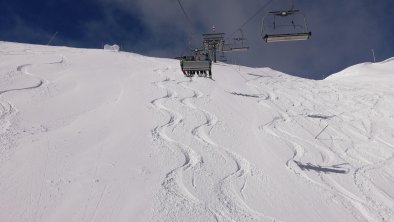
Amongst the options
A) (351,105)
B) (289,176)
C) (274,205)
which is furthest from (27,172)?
(351,105)

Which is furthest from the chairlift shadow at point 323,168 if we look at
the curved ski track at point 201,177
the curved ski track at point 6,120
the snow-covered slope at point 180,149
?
the curved ski track at point 6,120

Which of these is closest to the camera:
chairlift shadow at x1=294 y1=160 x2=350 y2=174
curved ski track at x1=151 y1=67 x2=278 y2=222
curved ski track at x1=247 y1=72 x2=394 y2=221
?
curved ski track at x1=151 y1=67 x2=278 y2=222

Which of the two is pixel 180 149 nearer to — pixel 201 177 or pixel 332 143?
pixel 201 177

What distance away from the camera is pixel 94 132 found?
8180 mm

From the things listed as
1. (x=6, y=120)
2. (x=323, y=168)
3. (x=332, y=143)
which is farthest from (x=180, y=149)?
(x=332, y=143)

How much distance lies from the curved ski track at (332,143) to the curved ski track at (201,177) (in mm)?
1274

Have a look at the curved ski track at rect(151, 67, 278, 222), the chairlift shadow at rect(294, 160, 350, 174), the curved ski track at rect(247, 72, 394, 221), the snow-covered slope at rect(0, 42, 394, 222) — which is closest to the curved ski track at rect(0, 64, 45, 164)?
the snow-covered slope at rect(0, 42, 394, 222)

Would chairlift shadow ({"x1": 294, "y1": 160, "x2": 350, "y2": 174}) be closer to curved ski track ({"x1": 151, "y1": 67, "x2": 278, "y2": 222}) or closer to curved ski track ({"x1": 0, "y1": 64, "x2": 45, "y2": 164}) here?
curved ski track ({"x1": 151, "y1": 67, "x2": 278, "y2": 222})

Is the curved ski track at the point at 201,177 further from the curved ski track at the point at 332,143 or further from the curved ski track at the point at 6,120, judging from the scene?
the curved ski track at the point at 6,120

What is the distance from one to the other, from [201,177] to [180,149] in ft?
3.75

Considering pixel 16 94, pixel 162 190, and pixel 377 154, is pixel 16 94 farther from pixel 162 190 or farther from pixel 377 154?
pixel 377 154

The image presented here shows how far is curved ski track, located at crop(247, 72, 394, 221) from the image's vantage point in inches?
269

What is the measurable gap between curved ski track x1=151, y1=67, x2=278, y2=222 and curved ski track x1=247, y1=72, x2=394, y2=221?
127 centimetres

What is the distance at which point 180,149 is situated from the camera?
7.79 m
